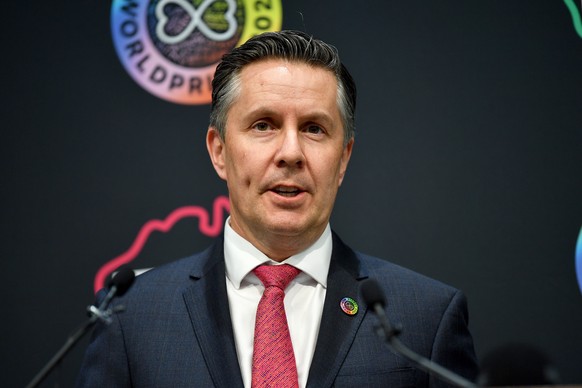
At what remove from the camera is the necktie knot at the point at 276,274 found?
2012 mm

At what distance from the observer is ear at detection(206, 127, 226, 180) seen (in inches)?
87.1

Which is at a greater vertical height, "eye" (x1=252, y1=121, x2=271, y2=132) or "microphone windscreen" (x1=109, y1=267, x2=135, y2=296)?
"eye" (x1=252, y1=121, x2=271, y2=132)

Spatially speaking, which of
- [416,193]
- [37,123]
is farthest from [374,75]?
[37,123]

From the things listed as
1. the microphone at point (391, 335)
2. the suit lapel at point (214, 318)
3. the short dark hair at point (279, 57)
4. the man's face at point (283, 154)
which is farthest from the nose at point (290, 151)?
the microphone at point (391, 335)

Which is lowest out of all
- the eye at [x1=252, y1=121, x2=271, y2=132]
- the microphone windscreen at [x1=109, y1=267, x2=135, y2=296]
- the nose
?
the microphone windscreen at [x1=109, y1=267, x2=135, y2=296]

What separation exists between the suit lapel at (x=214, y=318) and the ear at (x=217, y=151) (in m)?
0.21

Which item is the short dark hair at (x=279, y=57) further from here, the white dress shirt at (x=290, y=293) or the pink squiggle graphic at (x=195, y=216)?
the pink squiggle graphic at (x=195, y=216)

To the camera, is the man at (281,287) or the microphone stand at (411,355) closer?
the microphone stand at (411,355)

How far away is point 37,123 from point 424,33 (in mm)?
1417

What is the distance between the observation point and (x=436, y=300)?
2.06 meters

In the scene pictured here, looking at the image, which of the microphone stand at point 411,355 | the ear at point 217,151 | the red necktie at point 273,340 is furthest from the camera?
the ear at point 217,151

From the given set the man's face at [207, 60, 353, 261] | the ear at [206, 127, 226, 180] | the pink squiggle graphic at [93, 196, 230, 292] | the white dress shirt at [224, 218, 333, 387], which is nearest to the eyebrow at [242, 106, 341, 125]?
the man's face at [207, 60, 353, 261]

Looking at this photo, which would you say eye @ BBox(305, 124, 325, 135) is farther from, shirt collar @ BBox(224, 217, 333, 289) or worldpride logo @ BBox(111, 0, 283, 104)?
worldpride logo @ BBox(111, 0, 283, 104)

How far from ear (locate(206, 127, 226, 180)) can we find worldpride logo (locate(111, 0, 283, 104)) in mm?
520
